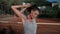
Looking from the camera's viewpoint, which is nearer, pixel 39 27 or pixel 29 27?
pixel 29 27

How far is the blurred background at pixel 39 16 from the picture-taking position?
1.55m

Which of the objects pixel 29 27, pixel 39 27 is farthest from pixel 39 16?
Answer: pixel 29 27

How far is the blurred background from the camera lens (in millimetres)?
1548

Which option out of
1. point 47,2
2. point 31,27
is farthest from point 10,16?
point 31,27

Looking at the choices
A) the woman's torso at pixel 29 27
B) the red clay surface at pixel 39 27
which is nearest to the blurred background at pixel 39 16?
the red clay surface at pixel 39 27

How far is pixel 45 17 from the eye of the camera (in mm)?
1551

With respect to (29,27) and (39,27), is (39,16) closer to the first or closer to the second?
(39,27)

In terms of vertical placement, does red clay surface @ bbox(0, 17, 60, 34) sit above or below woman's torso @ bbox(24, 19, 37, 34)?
below

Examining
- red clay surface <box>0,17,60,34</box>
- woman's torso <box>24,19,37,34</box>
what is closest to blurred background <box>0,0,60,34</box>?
red clay surface <box>0,17,60,34</box>

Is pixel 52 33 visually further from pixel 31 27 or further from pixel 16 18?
pixel 31 27

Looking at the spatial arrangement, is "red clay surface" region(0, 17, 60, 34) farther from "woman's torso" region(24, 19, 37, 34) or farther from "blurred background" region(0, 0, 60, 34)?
"woman's torso" region(24, 19, 37, 34)

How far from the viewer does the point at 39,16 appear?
1.54 m

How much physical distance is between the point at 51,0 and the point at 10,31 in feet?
1.85

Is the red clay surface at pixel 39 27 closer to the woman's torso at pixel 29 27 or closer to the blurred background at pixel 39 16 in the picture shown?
the blurred background at pixel 39 16
